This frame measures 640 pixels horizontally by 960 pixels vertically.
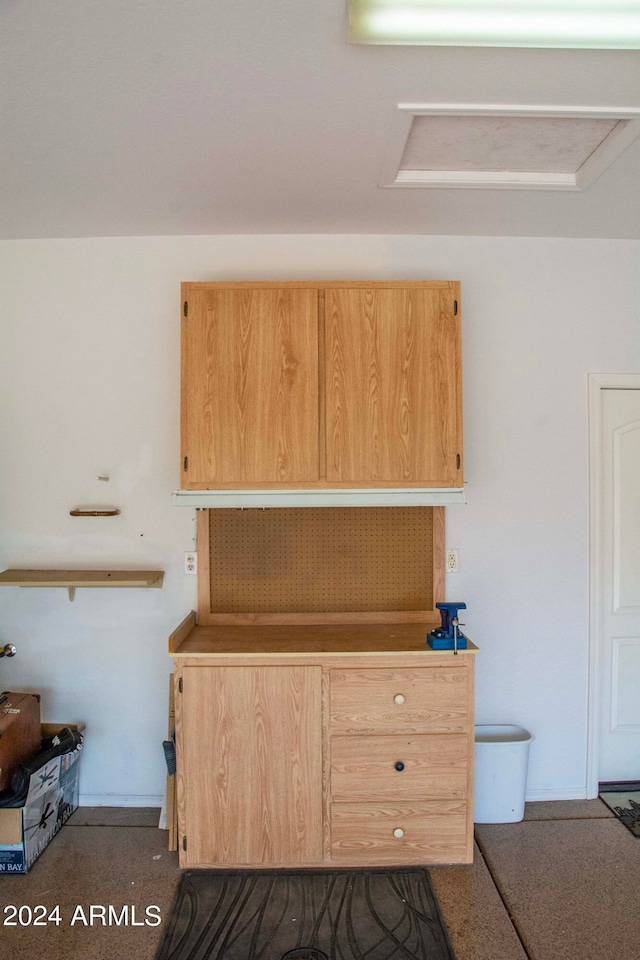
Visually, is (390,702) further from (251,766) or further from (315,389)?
(315,389)

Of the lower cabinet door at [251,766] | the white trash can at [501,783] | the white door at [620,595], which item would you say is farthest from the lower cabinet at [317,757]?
the white door at [620,595]

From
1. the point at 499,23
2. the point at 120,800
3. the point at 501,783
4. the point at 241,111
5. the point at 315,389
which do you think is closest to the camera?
the point at 499,23

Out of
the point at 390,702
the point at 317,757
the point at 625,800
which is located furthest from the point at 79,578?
the point at 625,800

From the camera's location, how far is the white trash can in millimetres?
2482

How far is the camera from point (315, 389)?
89.8 inches

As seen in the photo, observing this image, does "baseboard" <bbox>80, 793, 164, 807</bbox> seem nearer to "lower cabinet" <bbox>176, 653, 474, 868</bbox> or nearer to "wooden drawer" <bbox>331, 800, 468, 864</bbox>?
"lower cabinet" <bbox>176, 653, 474, 868</bbox>

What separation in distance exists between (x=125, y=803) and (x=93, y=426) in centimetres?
190

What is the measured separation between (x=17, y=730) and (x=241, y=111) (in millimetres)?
2630

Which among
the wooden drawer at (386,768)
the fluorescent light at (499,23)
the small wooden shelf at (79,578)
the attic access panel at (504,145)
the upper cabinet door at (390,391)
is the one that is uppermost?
the attic access panel at (504,145)

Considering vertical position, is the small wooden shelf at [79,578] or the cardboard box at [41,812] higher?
the small wooden shelf at [79,578]

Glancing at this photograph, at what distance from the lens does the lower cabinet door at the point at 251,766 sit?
2.16 metres

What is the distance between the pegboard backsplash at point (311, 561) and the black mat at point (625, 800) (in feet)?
4.40

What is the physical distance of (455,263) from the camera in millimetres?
2707

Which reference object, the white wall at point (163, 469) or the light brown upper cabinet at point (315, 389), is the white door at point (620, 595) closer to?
the white wall at point (163, 469)
